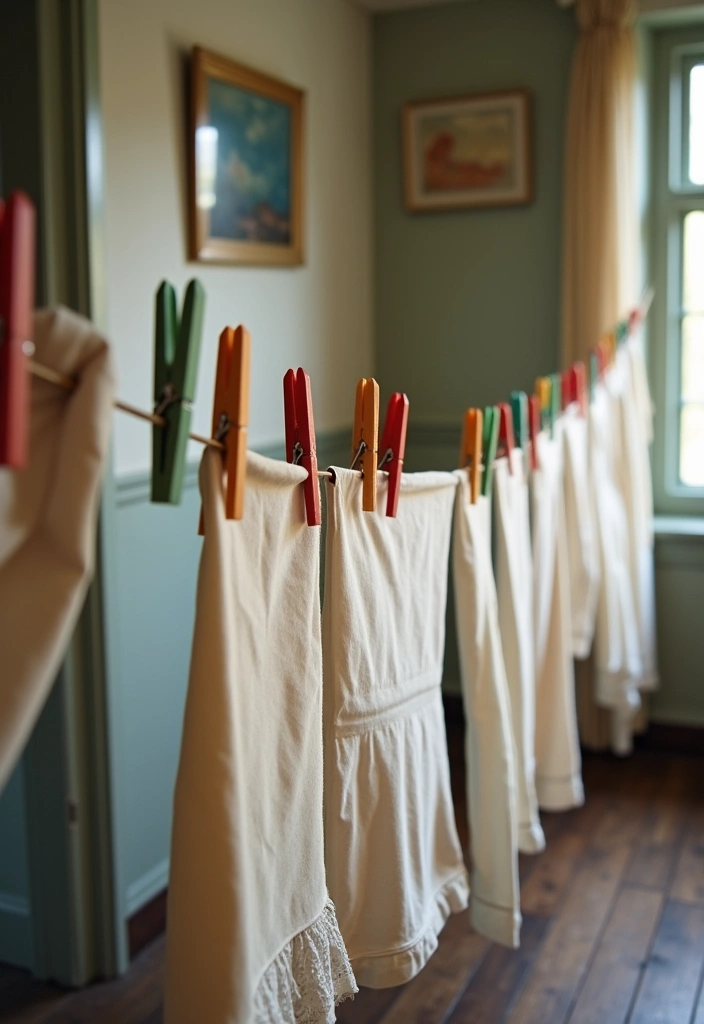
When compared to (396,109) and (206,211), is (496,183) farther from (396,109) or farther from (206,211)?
(206,211)

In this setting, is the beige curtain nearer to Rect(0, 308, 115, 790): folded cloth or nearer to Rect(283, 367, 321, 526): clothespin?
Rect(283, 367, 321, 526): clothespin

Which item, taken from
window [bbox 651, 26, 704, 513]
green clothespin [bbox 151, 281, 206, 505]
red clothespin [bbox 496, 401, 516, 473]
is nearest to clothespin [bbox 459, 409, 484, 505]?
red clothespin [bbox 496, 401, 516, 473]

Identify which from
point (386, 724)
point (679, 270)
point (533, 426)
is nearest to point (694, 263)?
point (679, 270)

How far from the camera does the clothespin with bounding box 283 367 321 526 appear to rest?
3.77 feet

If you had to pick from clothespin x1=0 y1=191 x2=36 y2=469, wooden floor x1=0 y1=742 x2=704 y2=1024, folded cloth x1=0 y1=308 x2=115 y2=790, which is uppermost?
clothespin x1=0 y1=191 x2=36 y2=469

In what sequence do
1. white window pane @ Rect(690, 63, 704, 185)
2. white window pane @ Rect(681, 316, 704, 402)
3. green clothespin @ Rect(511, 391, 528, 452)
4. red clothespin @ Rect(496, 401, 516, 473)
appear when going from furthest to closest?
white window pane @ Rect(681, 316, 704, 402) < white window pane @ Rect(690, 63, 704, 185) < green clothespin @ Rect(511, 391, 528, 452) < red clothespin @ Rect(496, 401, 516, 473)

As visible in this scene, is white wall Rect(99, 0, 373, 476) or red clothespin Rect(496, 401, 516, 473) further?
white wall Rect(99, 0, 373, 476)

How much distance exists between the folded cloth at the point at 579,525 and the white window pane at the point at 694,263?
49.5 inches

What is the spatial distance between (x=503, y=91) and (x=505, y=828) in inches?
106

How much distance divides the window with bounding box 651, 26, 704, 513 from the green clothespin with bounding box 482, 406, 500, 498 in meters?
2.18

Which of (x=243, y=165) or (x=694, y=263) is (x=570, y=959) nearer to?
(x=243, y=165)

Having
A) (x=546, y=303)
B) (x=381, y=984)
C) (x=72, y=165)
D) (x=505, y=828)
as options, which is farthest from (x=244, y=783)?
(x=546, y=303)

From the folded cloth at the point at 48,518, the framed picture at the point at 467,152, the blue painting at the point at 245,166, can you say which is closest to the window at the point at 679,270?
the framed picture at the point at 467,152

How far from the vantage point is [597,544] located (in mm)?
2898
